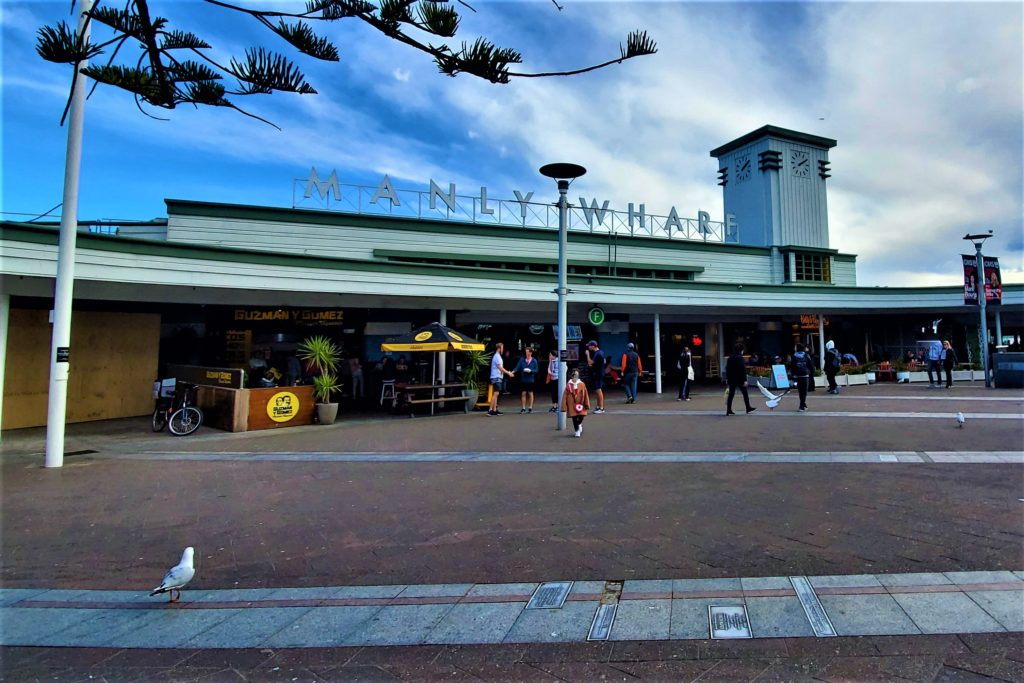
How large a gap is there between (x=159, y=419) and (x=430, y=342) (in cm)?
573

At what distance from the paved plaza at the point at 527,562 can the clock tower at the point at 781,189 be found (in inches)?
798

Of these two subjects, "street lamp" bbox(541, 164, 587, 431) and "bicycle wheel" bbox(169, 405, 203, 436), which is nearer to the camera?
"street lamp" bbox(541, 164, 587, 431)

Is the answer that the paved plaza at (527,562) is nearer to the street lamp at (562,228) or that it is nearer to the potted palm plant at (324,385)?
the street lamp at (562,228)

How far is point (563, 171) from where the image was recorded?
968 cm

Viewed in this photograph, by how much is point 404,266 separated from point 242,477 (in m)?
7.20

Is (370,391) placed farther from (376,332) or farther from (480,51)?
(480,51)

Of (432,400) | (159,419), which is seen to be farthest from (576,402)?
(159,419)

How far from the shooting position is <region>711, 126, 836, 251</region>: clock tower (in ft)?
86.0

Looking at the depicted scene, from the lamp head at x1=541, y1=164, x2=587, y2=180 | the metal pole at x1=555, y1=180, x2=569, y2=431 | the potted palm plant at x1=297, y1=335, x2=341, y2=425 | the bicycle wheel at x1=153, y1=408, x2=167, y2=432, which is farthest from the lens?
the potted palm plant at x1=297, y1=335, x2=341, y2=425

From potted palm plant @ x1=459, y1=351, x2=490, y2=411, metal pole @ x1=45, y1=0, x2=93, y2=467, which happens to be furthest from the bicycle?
potted palm plant @ x1=459, y1=351, x2=490, y2=411

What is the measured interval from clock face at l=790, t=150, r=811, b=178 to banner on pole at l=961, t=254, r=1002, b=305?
34.9ft

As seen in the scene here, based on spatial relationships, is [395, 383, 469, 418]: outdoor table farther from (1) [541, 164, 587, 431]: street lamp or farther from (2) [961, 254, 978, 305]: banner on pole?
(2) [961, 254, 978, 305]: banner on pole

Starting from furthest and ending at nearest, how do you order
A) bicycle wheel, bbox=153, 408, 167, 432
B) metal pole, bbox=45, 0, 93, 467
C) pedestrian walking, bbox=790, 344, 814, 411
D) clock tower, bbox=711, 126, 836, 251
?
1. clock tower, bbox=711, 126, 836, 251
2. pedestrian walking, bbox=790, 344, 814, 411
3. bicycle wheel, bbox=153, 408, 167, 432
4. metal pole, bbox=45, 0, 93, 467

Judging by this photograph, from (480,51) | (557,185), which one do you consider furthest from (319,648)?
(557,185)
